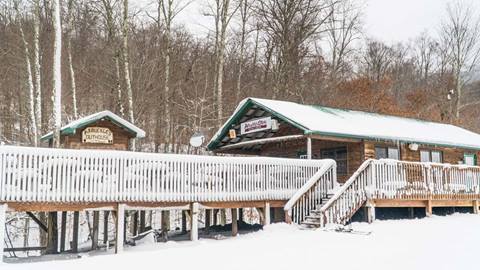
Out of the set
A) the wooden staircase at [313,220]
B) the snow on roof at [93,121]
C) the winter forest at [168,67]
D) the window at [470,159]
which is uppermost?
the winter forest at [168,67]

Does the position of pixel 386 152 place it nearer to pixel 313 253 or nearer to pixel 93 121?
pixel 313 253

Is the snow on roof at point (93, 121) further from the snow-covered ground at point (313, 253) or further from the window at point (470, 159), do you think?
the window at point (470, 159)

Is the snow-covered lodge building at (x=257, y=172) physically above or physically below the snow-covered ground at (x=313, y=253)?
above

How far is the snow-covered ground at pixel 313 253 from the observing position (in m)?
9.02

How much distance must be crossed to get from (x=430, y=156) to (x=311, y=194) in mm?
8050

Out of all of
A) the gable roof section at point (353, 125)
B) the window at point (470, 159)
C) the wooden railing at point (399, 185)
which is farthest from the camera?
the window at point (470, 159)

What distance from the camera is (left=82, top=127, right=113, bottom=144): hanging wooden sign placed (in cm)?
1427

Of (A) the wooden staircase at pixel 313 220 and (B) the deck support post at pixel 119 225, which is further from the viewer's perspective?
(A) the wooden staircase at pixel 313 220

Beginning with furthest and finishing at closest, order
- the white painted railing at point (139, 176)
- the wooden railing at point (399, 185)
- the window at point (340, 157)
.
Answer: the window at point (340, 157)
the wooden railing at point (399, 185)
the white painted railing at point (139, 176)

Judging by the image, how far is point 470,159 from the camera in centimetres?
2214

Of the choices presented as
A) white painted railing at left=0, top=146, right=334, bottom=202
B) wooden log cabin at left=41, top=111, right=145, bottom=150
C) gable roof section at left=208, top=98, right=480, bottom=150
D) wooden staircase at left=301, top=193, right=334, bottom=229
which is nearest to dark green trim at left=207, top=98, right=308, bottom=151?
gable roof section at left=208, top=98, right=480, bottom=150

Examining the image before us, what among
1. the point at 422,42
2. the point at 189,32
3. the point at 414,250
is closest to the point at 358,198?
the point at 414,250

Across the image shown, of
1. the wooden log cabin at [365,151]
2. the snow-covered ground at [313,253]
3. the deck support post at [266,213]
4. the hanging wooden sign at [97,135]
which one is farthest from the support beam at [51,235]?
the wooden log cabin at [365,151]

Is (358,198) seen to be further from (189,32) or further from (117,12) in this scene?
(189,32)
